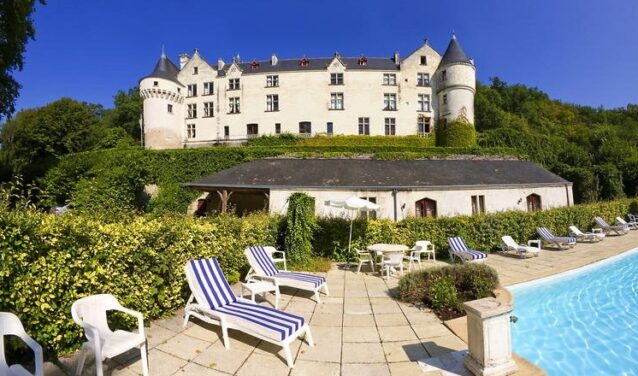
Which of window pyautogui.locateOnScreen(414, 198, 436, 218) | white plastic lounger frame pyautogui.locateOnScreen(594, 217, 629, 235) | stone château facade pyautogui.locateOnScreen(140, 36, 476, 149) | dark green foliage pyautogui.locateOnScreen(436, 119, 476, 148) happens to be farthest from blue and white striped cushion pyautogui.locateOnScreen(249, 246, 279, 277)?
dark green foliage pyautogui.locateOnScreen(436, 119, 476, 148)

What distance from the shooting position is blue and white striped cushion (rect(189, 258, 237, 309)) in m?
4.76

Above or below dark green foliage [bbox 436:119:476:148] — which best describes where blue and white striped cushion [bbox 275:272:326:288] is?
below

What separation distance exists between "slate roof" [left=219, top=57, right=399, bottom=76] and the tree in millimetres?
20540

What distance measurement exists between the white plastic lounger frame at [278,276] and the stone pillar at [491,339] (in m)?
3.10

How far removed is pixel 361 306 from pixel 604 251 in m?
Result: 11.3

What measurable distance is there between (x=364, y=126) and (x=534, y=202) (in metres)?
19.4

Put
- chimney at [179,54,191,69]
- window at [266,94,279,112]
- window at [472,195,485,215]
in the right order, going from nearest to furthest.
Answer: window at [472,195,485,215] → window at [266,94,279,112] → chimney at [179,54,191,69]

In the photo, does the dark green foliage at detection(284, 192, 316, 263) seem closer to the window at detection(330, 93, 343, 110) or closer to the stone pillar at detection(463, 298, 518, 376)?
the stone pillar at detection(463, 298, 518, 376)

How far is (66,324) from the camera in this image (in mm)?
3695

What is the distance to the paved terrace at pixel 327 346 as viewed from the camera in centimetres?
366

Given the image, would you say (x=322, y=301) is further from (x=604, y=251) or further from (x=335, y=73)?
(x=335, y=73)

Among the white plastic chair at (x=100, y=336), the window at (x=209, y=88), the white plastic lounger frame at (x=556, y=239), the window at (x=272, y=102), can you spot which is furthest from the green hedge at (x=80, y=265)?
the window at (x=209, y=88)

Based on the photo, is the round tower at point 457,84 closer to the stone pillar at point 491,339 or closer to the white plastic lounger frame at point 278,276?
the white plastic lounger frame at point 278,276

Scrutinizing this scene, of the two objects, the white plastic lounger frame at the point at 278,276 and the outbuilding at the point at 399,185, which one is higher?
the outbuilding at the point at 399,185
